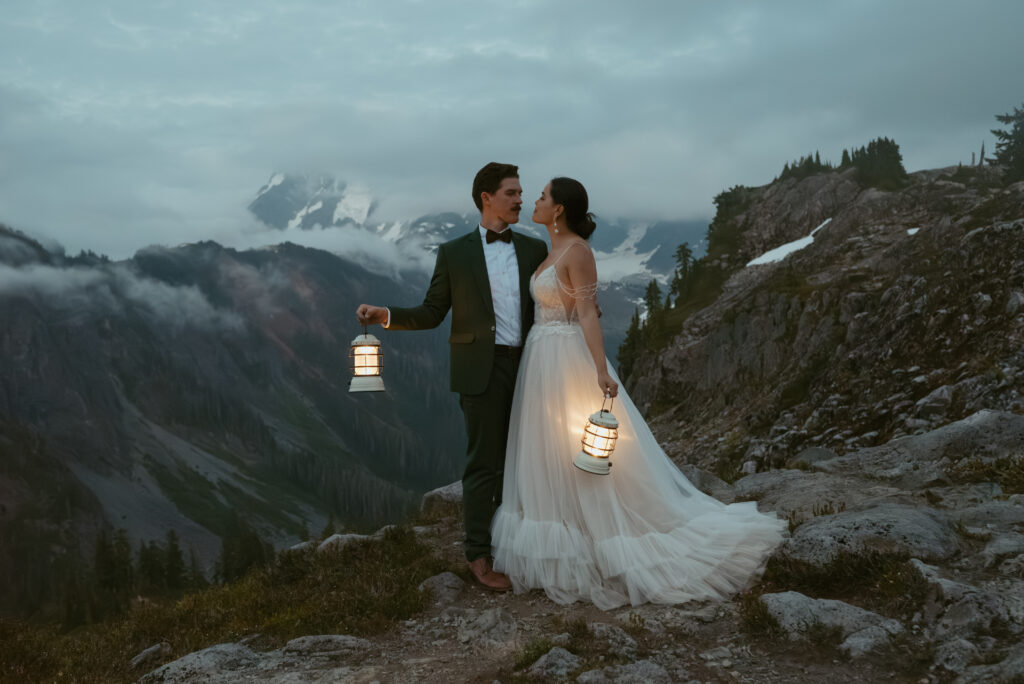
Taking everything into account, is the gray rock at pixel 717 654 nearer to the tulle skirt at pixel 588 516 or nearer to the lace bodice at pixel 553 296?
the tulle skirt at pixel 588 516

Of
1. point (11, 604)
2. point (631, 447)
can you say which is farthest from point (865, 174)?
point (11, 604)

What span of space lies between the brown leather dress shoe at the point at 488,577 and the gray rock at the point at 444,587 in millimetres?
231

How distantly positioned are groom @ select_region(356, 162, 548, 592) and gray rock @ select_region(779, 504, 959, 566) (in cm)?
311

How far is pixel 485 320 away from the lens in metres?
7.71

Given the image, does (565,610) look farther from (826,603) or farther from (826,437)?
(826,437)

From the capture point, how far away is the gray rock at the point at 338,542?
33.6 ft

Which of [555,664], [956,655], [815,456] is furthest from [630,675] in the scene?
[815,456]

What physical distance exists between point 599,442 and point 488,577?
2.12 meters

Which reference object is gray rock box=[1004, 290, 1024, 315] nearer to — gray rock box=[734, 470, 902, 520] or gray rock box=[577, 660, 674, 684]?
gray rock box=[734, 470, 902, 520]

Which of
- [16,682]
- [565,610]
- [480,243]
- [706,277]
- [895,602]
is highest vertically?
[706,277]

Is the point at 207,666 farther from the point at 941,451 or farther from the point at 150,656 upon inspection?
the point at 941,451

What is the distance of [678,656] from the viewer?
584cm

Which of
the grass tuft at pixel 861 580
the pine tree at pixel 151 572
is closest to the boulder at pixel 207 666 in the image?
the grass tuft at pixel 861 580

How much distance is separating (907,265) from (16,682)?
26.9 meters
